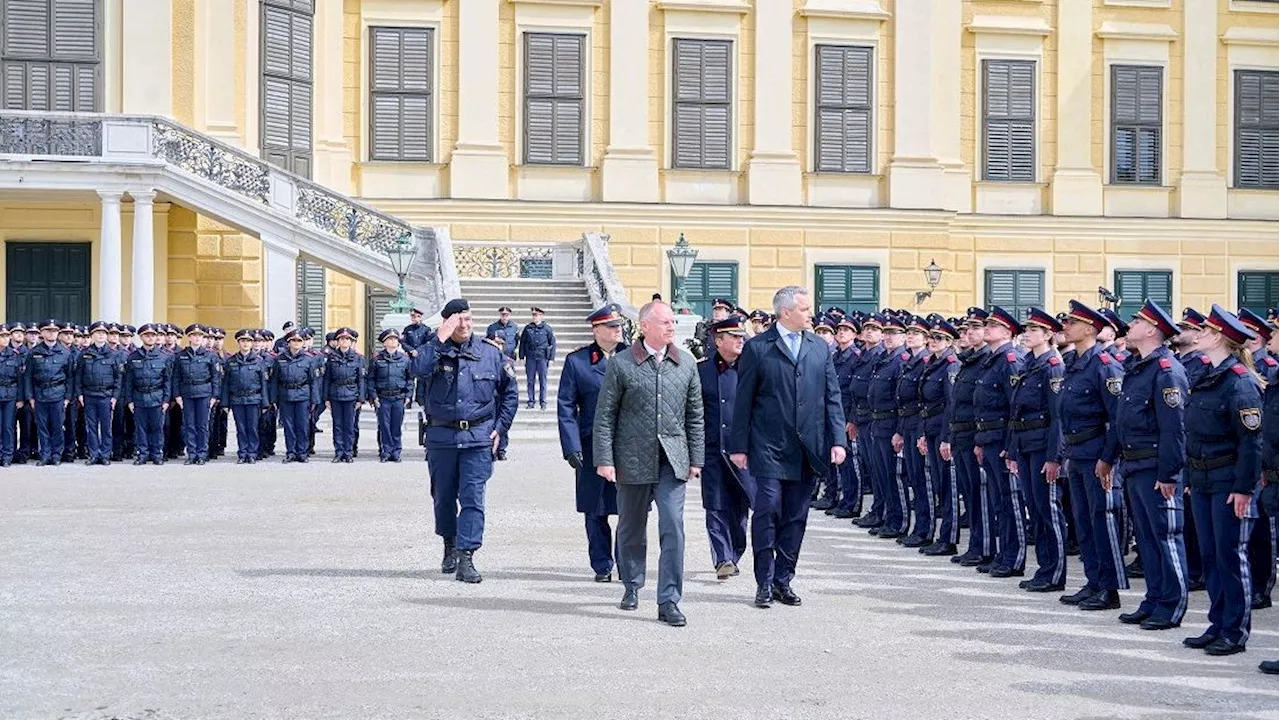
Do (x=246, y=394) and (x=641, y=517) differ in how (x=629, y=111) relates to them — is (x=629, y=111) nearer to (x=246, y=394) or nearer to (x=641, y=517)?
(x=246, y=394)

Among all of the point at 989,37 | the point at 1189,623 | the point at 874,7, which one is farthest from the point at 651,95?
the point at 1189,623

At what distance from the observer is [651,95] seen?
33938 mm

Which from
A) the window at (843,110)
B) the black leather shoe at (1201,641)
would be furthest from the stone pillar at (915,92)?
the black leather shoe at (1201,641)

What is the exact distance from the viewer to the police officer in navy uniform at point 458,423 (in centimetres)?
1235

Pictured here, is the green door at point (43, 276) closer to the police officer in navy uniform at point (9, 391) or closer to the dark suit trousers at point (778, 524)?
the police officer in navy uniform at point (9, 391)

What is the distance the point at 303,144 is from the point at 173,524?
17697mm

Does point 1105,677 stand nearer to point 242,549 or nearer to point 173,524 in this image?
point 242,549

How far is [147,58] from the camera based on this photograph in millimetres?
29703

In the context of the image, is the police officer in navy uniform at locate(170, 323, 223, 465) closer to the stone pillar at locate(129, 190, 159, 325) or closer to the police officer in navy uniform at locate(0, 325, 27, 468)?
the police officer in navy uniform at locate(0, 325, 27, 468)

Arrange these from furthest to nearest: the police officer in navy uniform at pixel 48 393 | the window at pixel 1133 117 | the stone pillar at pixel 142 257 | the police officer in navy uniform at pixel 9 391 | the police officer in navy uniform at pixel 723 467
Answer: the window at pixel 1133 117
the stone pillar at pixel 142 257
the police officer in navy uniform at pixel 48 393
the police officer in navy uniform at pixel 9 391
the police officer in navy uniform at pixel 723 467

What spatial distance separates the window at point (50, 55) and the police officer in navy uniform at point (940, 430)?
1920 cm

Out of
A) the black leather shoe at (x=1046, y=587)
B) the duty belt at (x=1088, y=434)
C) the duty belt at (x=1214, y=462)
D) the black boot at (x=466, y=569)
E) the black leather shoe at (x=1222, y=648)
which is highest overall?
the duty belt at (x=1088, y=434)

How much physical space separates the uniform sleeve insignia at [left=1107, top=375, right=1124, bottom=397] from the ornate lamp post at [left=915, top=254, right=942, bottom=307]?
70.5ft

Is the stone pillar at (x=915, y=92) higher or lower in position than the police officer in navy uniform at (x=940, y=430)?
higher
